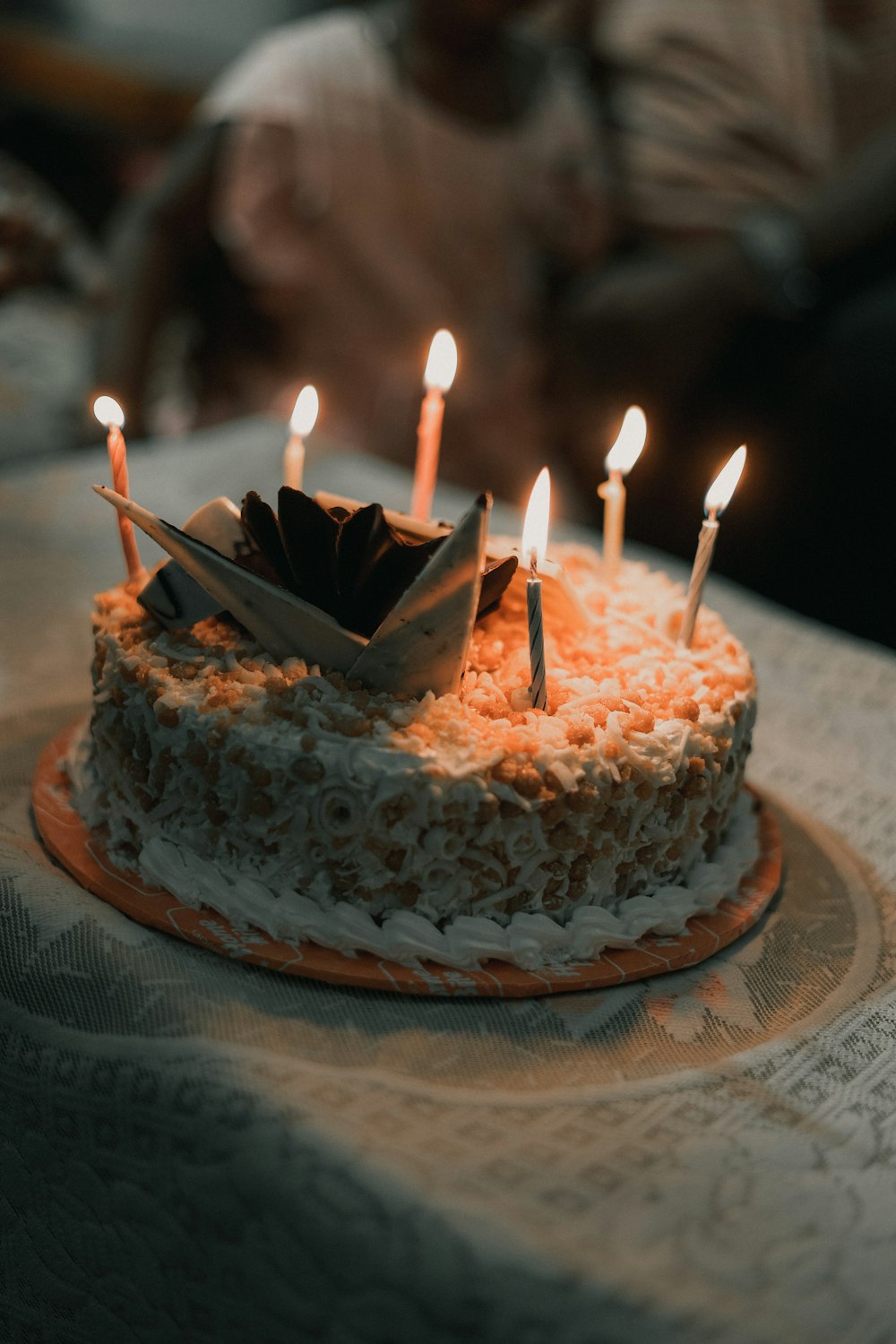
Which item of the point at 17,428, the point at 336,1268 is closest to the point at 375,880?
the point at 336,1268

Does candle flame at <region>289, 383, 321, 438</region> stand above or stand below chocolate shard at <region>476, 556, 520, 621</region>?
above

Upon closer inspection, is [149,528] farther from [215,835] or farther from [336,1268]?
[336,1268]

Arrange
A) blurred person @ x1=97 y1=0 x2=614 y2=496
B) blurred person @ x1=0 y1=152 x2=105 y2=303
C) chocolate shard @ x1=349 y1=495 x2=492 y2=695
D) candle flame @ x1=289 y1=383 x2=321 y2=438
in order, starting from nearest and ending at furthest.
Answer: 1. chocolate shard @ x1=349 y1=495 x2=492 y2=695
2. candle flame @ x1=289 y1=383 x2=321 y2=438
3. blurred person @ x1=97 y1=0 x2=614 y2=496
4. blurred person @ x1=0 y1=152 x2=105 y2=303

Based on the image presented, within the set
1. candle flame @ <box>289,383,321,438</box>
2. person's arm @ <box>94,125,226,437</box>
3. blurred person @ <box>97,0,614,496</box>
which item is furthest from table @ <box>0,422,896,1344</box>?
blurred person @ <box>97,0,614,496</box>

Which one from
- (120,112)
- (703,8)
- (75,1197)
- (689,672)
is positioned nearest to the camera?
(75,1197)

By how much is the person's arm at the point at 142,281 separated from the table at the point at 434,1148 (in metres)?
1.76

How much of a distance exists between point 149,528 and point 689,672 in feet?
1.79

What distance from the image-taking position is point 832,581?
248 cm

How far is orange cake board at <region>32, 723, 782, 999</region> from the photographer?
97cm

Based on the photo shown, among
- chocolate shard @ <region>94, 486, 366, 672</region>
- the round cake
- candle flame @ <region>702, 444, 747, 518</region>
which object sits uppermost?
candle flame @ <region>702, 444, 747, 518</region>

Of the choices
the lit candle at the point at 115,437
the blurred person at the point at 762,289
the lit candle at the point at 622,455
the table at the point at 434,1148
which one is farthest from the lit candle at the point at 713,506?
the blurred person at the point at 762,289

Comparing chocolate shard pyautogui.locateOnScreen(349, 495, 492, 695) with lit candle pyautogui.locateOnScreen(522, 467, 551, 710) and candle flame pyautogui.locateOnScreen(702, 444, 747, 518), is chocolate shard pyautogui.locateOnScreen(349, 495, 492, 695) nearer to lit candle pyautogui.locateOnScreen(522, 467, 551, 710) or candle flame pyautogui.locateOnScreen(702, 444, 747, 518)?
lit candle pyautogui.locateOnScreen(522, 467, 551, 710)

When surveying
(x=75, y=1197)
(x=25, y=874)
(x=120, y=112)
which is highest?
(x=120, y=112)

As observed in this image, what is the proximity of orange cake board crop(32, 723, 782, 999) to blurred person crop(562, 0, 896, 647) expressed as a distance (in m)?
1.49
